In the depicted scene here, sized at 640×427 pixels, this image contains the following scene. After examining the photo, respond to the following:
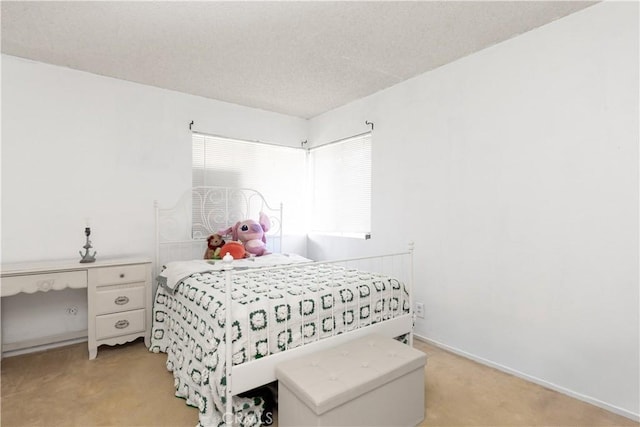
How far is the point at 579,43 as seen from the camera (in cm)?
207

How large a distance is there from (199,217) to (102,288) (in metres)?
1.16

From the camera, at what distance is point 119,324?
2697 mm

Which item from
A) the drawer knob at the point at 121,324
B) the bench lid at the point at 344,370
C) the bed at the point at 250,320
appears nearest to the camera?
the bench lid at the point at 344,370

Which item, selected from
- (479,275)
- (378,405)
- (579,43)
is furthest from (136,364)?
(579,43)

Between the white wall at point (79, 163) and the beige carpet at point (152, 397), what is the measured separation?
2.18 ft

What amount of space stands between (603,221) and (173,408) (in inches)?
107

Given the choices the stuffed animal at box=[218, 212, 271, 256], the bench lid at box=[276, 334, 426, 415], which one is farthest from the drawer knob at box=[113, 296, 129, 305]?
the bench lid at box=[276, 334, 426, 415]

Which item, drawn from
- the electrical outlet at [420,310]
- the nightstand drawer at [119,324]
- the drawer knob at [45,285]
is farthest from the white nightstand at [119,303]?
the electrical outlet at [420,310]

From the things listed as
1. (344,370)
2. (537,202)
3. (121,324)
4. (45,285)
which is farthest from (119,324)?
(537,202)

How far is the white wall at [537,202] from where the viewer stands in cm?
193

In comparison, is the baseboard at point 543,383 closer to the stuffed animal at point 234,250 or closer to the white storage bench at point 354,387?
the white storage bench at point 354,387

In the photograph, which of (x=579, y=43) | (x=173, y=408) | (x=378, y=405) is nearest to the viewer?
(x=378, y=405)

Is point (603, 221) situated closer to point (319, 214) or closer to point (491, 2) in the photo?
point (491, 2)

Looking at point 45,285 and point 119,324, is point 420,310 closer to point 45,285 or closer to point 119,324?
point 119,324
